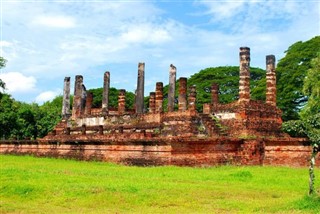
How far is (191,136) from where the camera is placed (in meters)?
22.0

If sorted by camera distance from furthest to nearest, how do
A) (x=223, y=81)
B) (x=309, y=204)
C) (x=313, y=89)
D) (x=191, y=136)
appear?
(x=223, y=81)
(x=313, y=89)
(x=191, y=136)
(x=309, y=204)

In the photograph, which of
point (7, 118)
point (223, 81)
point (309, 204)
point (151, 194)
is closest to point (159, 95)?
point (7, 118)

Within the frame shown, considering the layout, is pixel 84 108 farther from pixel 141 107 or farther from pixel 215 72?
pixel 215 72

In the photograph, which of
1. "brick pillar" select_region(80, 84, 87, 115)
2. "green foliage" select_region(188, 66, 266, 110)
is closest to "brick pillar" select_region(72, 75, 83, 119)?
"brick pillar" select_region(80, 84, 87, 115)

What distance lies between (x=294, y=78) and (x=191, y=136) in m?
16.7

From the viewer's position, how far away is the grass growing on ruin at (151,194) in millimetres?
9602

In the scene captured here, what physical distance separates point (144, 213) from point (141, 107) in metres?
20.7

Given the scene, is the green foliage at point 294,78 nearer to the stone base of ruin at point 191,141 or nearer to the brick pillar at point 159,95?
the brick pillar at point 159,95

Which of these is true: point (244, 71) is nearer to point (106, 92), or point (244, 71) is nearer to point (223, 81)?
point (106, 92)

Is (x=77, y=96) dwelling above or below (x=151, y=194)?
above

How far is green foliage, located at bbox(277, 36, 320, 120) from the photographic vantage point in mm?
36375

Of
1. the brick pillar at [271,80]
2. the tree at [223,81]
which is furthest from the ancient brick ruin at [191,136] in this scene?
the tree at [223,81]

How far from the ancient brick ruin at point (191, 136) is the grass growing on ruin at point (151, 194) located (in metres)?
5.26

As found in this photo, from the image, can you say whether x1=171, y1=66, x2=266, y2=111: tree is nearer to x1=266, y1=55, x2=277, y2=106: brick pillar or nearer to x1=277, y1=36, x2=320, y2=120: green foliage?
x1=277, y1=36, x2=320, y2=120: green foliage
